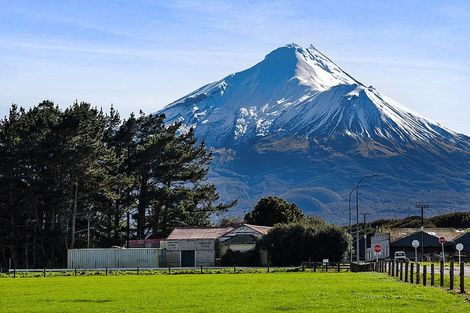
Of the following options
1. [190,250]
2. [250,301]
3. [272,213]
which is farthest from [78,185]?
A: [250,301]

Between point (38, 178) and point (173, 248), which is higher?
point (38, 178)

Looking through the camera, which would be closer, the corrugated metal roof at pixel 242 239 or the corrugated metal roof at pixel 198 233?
the corrugated metal roof at pixel 242 239

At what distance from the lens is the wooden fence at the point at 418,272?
3008cm

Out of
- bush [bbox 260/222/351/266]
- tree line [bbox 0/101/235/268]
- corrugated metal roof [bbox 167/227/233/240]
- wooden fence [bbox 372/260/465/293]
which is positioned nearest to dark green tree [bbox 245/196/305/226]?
tree line [bbox 0/101/235/268]

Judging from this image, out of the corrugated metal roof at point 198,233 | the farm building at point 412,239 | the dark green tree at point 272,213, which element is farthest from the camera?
the farm building at point 412,239

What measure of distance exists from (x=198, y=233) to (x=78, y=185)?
13.9 meters

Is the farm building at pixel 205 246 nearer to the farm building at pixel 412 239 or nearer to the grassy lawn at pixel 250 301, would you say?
the farm building at pixel 412 239

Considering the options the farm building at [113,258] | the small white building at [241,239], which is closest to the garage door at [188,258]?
the small white building at [241,239]

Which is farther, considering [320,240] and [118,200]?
[118,200]

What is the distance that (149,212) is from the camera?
351 ft

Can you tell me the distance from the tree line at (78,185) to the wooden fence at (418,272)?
114 feet

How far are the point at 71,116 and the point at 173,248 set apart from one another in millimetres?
17327

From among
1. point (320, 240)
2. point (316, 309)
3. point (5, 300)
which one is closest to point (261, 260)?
point (320, 240)

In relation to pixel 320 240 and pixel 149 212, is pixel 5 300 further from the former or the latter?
pixel 149 212
